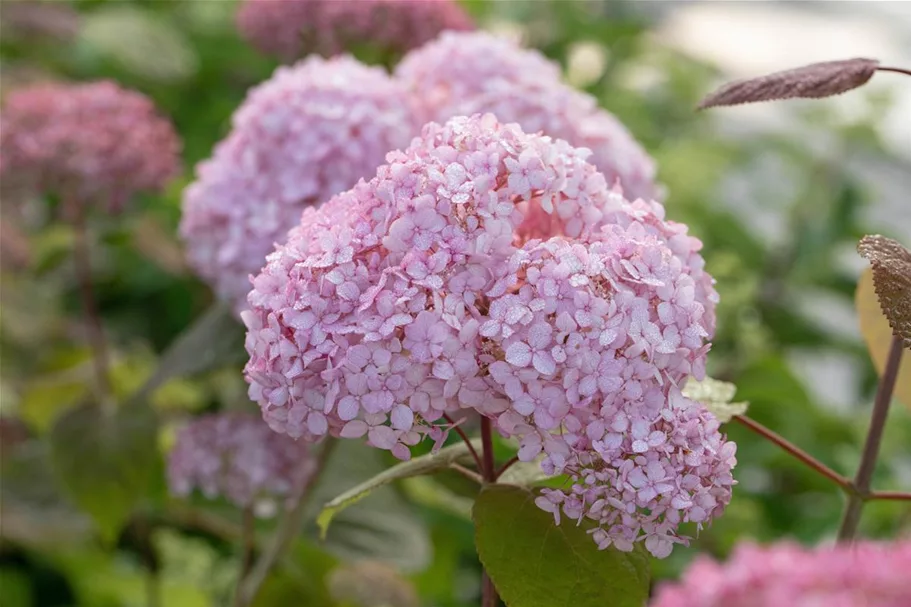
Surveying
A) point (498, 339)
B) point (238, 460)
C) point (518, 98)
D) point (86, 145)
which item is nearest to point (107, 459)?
point (238, 460)

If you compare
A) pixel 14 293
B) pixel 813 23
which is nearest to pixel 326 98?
pixel 14 293

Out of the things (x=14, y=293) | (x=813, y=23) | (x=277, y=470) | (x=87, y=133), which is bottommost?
(x=813, y=23)

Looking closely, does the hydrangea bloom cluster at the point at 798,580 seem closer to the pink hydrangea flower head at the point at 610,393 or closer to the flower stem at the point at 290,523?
the pink hydrangea flower head at the point at 610,393

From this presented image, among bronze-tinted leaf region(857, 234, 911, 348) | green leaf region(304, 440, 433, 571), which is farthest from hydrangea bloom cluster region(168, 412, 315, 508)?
bronze-tinted leaf region(857, 234, 911, 348)

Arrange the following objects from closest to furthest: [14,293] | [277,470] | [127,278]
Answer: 1. [277,470]
2. [14,293]
3. [127,278]

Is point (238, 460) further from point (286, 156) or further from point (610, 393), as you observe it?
point (610, 393)

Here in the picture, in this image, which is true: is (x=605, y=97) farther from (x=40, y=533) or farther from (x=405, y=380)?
(x=405, y=380)
